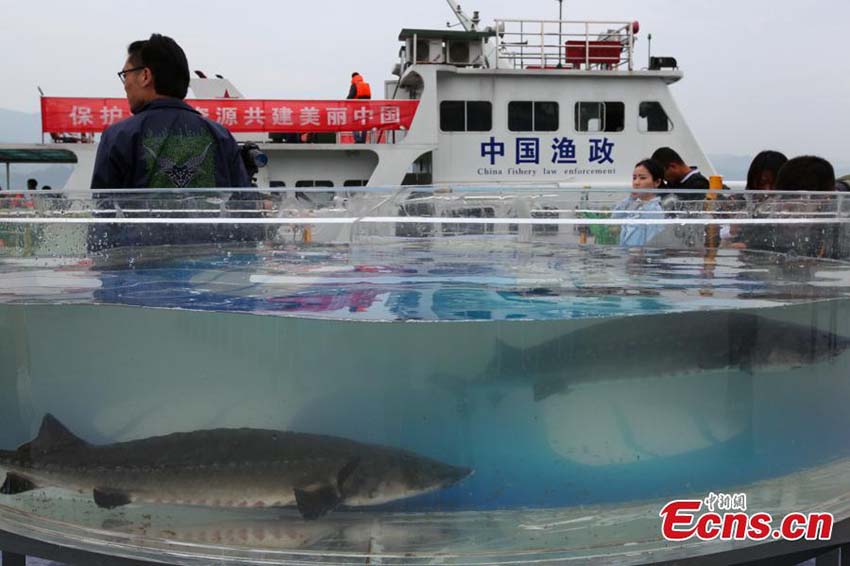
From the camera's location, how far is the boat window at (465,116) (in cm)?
1088

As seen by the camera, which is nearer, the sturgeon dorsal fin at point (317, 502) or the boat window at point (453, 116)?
the sturgeon dorsal fin at point (317, 502)

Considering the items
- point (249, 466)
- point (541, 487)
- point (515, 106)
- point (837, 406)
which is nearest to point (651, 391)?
point (541, 487)

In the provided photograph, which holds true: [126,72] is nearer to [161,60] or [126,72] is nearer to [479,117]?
[161,60]

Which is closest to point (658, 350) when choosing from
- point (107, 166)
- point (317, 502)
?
point (317, 502)

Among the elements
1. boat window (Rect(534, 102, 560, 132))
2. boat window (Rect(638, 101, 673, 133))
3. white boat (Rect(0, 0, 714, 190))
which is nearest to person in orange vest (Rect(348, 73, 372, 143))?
white boat (Rect(0, 0, 714, 190))

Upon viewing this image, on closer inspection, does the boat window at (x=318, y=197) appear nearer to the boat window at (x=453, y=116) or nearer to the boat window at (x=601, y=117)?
the boat window at (x=453, y=116)

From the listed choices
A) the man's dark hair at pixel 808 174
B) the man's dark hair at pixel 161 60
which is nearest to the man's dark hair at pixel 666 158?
the man's dark hair at pixel 808 174

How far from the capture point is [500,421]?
1.36m

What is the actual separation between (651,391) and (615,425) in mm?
93

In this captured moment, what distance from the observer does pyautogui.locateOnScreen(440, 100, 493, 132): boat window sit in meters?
10.9

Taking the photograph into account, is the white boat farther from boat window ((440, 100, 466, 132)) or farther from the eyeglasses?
the eyeglasses

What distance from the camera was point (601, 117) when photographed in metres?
11.1

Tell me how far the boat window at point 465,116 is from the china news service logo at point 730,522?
9772mm

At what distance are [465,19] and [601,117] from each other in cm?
280
